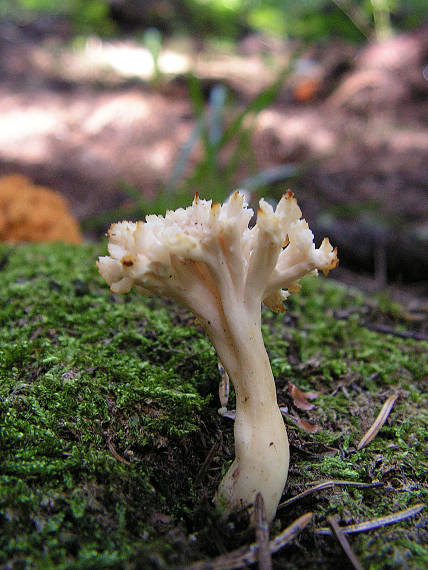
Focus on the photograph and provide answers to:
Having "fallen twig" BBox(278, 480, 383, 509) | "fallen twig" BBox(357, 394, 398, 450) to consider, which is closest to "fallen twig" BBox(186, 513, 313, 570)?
"fallen twig" BBox(278, 480, 383, 509)

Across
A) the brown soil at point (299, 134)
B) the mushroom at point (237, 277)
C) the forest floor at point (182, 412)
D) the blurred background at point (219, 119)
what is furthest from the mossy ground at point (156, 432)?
the brown soil at point (299, 134)

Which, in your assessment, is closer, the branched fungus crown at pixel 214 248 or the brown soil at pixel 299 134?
the branched fungus crown at pixel 214 248

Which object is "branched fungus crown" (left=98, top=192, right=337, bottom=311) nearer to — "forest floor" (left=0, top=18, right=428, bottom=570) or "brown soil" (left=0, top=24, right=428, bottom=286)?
"forest floor" (left=0, top=18, right=428, bottom=570)

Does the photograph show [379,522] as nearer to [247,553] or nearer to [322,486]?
[322,486]

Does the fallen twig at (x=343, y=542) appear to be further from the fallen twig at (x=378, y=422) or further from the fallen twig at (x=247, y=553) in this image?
the fallen twig at (x=378, y=422)

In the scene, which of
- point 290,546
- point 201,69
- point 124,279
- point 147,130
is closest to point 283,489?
point 290,546

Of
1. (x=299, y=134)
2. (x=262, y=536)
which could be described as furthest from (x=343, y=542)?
(x=299, y=134)
